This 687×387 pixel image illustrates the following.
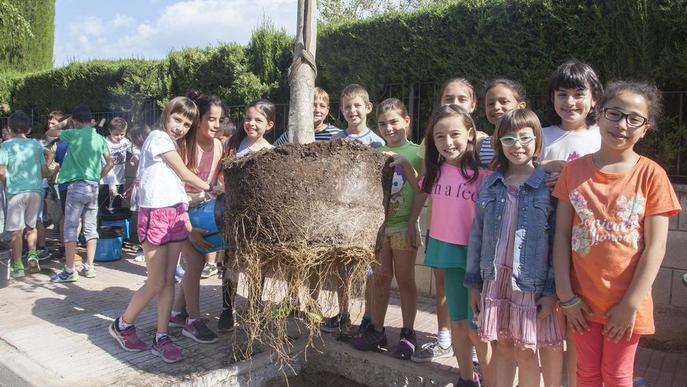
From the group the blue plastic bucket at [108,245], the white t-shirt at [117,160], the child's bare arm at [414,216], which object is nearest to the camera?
the child's bare arm at [414,216]

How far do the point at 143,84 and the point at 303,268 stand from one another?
7.67 metres

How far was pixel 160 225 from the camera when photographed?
145 inches

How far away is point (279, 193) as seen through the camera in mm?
2621

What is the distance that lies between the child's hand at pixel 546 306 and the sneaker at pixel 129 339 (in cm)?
278

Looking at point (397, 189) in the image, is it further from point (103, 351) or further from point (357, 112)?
point (103, 351)

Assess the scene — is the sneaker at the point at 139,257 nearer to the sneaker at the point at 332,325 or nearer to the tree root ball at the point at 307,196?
the sneaker at the point at 332,325

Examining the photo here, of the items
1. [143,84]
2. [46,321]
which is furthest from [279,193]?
[143,84]

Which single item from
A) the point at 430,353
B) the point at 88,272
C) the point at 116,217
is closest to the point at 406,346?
the point at 430,353

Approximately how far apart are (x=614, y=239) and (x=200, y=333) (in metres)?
2.94

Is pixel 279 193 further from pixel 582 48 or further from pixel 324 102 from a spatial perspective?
pixel 582 48

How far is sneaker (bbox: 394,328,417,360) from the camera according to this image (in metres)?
3.59

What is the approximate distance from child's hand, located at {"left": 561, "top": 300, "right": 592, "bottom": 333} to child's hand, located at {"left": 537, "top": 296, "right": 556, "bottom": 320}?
64 mm

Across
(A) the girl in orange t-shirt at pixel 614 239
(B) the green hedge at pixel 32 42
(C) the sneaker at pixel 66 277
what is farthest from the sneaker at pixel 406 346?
(B) the green hedge at pixel 32 42

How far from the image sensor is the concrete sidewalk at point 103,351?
3.39 meters
